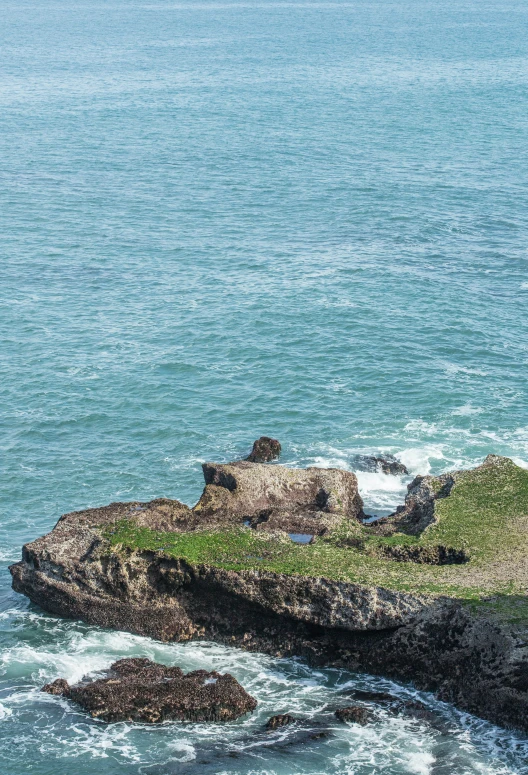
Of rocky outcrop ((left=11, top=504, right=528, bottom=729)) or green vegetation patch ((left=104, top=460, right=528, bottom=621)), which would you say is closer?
rocky outcrop ((left=11, top=504, right=528, bottom=729))

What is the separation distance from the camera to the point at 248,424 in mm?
74438

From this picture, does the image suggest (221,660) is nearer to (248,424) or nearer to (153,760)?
(153,760)

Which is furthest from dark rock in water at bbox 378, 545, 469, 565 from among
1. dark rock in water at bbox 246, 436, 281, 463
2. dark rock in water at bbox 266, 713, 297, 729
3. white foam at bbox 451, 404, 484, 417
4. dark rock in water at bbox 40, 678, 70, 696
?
white foam at bbox 451, 404, 484, 417

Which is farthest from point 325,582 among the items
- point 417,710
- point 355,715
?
point 417,710

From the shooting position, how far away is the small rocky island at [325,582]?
45.5m

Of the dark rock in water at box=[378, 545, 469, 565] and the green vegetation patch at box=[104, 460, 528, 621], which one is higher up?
the green vegetation patch at box=[104, 460, 528, 621]

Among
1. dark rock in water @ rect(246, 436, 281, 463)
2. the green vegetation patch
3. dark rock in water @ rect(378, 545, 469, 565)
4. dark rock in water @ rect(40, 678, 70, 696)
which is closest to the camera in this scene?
dark rock in water @ rect(40, 678, 70, 696)

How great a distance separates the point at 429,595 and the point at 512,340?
4411 centimetres

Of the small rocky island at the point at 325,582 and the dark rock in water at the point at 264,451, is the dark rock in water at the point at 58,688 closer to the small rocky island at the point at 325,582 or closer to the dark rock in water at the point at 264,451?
the small rocky island at the point at 325,582

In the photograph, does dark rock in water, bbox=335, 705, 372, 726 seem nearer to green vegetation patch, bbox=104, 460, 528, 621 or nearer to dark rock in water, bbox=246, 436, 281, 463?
green vegetation patch, bbox=104, 460, 528, 621

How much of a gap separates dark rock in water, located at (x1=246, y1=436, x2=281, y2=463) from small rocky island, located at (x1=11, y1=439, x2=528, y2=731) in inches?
382

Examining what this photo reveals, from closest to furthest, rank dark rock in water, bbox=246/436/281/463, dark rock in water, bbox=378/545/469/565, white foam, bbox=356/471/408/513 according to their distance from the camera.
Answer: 1. dark rock in water, bbox=378/545/469/565
2. white foam, bbox=356/471/408/513
3. dark rock in water, bbox=246/436/281/463

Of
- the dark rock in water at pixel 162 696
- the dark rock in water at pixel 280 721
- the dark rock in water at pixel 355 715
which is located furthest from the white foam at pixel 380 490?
the dark rock in water at pixel 280 721

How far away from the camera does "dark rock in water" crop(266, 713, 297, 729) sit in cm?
4406
